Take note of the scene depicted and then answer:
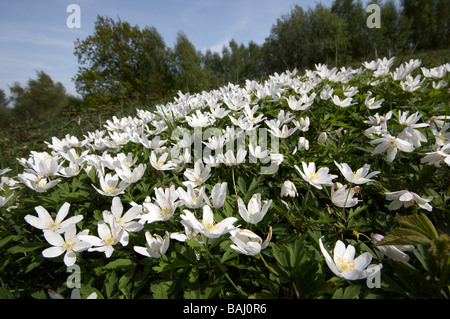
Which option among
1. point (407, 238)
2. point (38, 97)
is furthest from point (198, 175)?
point (38, 97)

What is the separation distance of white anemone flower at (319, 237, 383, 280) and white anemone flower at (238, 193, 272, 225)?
0.90 feet

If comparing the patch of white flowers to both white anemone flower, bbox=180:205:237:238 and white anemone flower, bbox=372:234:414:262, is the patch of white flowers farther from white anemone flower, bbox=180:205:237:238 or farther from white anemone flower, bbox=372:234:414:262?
white anemone flower, bbox=372:234:414:262

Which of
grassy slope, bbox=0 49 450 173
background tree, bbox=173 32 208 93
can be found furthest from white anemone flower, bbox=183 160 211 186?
background tree, bbox=173 32 208 93

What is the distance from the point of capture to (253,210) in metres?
1.15

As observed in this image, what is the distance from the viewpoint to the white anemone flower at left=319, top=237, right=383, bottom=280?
0.84 m

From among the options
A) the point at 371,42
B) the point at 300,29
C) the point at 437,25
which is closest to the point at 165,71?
the point at 300,29

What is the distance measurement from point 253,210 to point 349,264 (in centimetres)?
49

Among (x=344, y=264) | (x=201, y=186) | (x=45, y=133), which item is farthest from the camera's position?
(x=45, y=133)

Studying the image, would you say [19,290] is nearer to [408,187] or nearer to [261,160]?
[261,160]

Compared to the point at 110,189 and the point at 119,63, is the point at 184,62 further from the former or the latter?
the point at 110,189

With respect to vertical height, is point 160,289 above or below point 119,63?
below

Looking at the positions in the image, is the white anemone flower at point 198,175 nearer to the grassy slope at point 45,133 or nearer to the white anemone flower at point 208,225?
the white anemone flower at point 208,225

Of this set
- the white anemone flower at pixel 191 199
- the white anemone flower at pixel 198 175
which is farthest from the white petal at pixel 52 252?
the white anemone flower at pixel 198 175

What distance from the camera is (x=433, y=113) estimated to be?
6.95 ft
